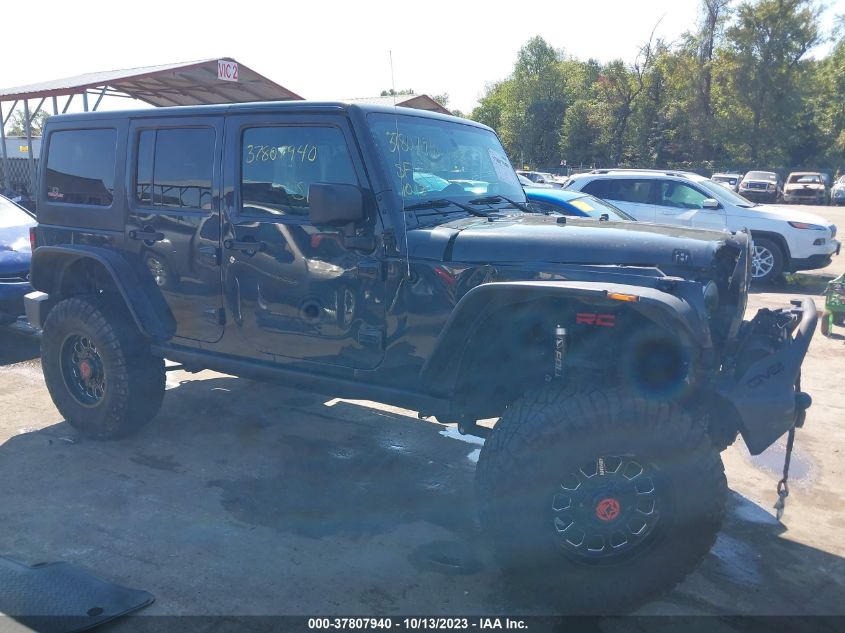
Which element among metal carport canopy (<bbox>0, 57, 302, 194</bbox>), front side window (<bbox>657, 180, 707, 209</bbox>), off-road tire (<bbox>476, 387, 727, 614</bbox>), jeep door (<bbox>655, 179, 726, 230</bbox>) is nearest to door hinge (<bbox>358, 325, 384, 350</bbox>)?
off-road tire (<bbox>476, 387, 727, 614</bbox>)

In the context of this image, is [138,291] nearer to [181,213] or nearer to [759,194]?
[181,213]

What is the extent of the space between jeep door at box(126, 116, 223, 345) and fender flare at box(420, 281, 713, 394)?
4.87 feet

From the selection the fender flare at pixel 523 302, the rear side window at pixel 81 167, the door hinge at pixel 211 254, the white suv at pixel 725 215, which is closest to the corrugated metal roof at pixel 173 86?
the white suv at pixel 725 215

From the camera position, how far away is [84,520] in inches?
150

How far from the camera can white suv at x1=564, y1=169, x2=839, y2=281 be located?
10.8m

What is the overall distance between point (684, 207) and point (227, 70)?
9429 millimetres

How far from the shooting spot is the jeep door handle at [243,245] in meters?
3.90

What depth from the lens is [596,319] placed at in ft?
10.2

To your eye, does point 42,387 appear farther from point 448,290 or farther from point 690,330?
point 690,330

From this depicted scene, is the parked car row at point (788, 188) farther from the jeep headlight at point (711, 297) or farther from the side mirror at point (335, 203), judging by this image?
the side mirror at point (335, 203)

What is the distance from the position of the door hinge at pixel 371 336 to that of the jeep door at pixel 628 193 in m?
8.14

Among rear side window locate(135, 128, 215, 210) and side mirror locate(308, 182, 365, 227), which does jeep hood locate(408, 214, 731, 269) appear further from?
rear side window locate(135, 128, 215, 210)

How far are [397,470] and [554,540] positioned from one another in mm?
1617

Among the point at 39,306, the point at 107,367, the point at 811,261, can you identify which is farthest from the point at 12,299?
the point at 811,261
